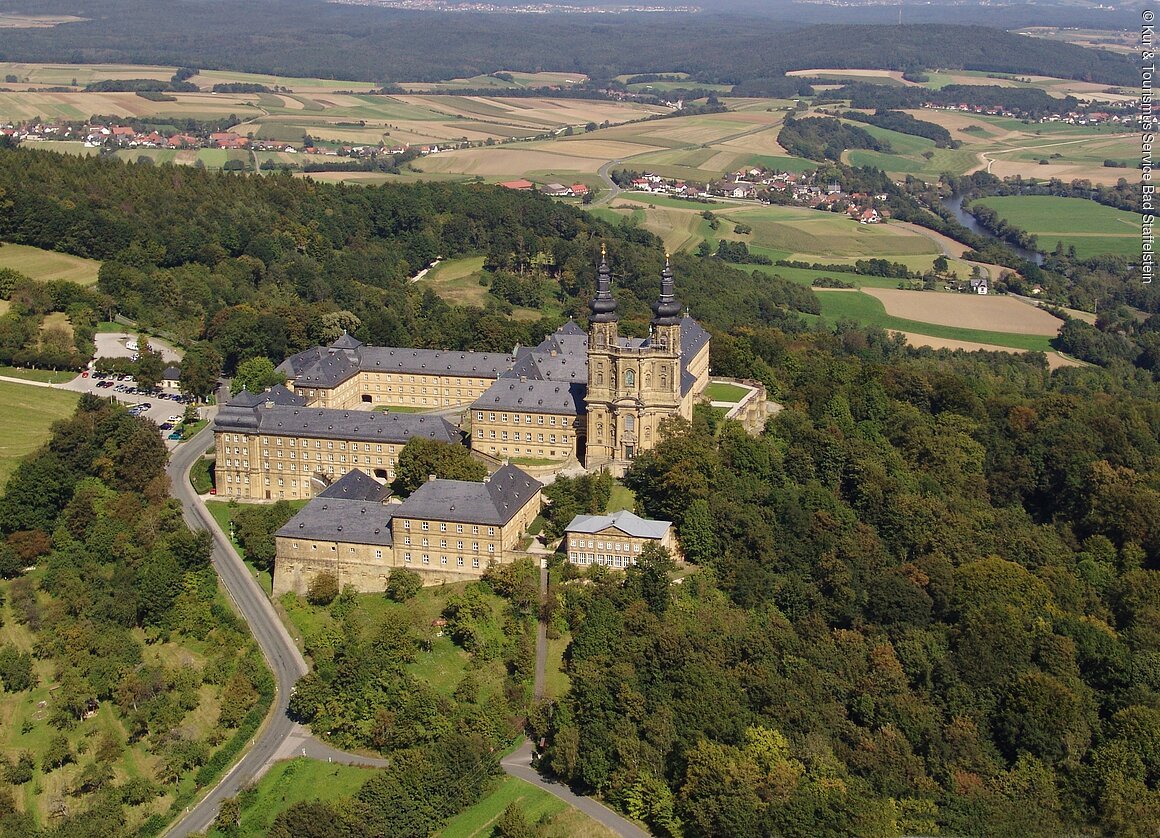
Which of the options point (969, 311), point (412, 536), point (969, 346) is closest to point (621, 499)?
point (412, 536)

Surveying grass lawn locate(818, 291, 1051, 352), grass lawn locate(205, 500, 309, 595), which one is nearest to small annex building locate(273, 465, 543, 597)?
grass lawn locate(205, 500, 309, 595)

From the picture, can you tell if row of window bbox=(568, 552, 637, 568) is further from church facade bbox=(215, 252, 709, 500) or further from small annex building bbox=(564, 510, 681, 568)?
church facade bbox=(215, 252, 709, 500)

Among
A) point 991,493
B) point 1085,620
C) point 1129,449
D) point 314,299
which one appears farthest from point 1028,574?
point 314,299

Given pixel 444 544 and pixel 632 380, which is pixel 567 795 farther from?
pixel 632 380

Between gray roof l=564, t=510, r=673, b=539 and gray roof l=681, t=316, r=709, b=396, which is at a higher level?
gray roof l=681, t=316, r=709, b=396

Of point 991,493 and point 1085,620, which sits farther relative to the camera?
point 991,493

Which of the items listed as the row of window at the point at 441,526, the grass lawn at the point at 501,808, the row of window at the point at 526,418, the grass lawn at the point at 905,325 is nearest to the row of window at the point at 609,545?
the row of window at the point at 441,526

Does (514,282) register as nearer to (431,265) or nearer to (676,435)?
(431,265)
